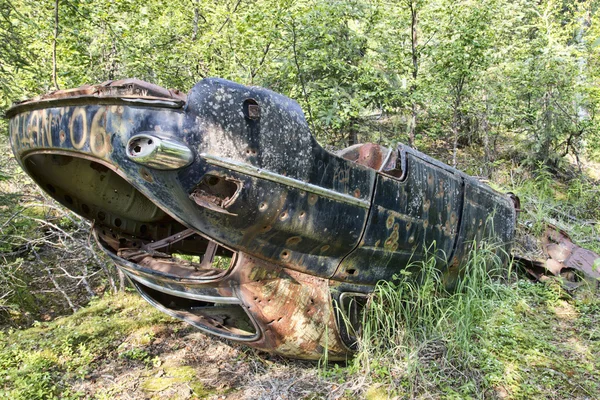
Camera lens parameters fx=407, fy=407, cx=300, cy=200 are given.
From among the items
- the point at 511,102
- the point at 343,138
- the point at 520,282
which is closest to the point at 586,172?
the point at 511,102

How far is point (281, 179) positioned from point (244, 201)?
0.74 ft

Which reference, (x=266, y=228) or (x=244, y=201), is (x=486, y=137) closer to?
(x=266, y=228)

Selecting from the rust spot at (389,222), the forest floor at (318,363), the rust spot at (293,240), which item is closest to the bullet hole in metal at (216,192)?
the rust spot at (293,240)

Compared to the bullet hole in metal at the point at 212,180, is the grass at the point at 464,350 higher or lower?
lower

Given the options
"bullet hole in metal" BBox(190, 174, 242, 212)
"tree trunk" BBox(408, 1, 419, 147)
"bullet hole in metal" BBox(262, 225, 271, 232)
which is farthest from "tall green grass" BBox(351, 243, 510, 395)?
"tree trunk" BBox(408, 1, 419, 147)

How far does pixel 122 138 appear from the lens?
184 centimetres

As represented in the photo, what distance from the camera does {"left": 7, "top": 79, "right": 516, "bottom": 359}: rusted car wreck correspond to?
1.88m

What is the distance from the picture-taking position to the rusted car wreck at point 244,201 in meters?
1.88

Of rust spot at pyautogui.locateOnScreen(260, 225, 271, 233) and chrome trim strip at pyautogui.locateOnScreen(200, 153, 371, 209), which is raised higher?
chrome trim strip at pyautogui.locateOnScreen(200, 153, 371, 209)

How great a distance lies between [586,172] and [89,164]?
9.96m

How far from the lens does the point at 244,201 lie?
200 centimetres

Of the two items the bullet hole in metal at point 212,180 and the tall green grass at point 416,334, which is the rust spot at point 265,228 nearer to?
the bullet hole in metal at point 212,180

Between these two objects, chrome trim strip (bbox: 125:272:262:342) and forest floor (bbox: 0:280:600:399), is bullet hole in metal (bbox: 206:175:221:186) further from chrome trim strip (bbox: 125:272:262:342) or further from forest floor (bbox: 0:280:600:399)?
forest floor (bbox: 0:280:600:399)

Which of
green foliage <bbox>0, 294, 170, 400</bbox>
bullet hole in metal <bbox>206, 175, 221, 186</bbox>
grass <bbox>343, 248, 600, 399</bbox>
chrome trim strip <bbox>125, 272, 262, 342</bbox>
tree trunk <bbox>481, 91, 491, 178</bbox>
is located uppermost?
bullet hole in metal <bbox>206, 175, 221, 186</bbox>
